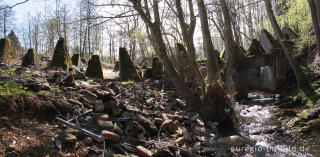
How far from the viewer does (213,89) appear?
5434mm

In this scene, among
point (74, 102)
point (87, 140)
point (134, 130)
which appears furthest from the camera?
point (74, 102)

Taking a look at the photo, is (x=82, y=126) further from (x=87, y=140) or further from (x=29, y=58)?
(x=29, y=58)

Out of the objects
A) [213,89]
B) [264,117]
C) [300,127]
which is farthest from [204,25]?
[300,127]

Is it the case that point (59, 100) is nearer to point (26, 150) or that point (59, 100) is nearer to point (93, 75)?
point (26, 150)

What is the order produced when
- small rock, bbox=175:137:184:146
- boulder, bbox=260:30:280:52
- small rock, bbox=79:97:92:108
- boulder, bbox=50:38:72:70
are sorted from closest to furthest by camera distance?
small rock, bbox=175:137:184:146, small rock, bbox=79:97:92:108, boulder, bbox=50:38:72:70, boulder, bbox=260:30:280:52

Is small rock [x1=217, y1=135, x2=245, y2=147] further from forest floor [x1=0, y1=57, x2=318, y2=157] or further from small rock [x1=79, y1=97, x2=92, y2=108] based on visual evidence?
small rock [x1=79, y1=97, x2=92, y2=108]

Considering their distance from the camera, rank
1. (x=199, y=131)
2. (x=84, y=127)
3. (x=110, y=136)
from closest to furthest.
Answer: (x=110, y=136) → (x=84, y=127) → (x=199, y=131)

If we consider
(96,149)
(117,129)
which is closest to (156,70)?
(117,129)

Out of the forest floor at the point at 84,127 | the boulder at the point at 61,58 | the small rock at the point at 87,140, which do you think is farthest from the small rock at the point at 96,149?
the boulder at the point at 61,58

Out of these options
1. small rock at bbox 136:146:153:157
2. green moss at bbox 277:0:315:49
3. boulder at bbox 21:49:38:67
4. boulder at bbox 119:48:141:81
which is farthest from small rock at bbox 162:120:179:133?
boulder at bbox 21:49:38:67

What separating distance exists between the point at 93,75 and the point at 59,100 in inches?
218

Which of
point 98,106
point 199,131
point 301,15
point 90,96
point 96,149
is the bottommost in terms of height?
point 199,131

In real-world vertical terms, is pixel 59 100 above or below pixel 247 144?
above

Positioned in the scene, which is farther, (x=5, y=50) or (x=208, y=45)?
(x=5, y=50)
